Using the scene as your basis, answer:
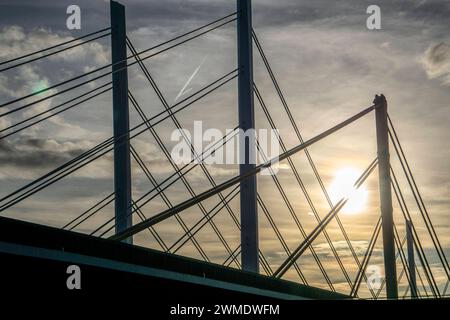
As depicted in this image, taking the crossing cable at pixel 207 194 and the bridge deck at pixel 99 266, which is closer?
the bridge deck at pixel 99 266

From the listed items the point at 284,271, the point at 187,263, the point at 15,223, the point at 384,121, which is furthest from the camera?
the point at 384,121

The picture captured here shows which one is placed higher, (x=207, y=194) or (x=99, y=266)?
(x=207, y=194)

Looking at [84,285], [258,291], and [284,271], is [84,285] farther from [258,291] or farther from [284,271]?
[284,271]

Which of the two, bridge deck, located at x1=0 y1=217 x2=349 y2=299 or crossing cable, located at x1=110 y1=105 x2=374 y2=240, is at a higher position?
crossing cable, located at x1=110 y1=105 x2=374 y2=240

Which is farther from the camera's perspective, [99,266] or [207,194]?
[207,194]

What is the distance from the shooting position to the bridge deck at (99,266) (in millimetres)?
10375

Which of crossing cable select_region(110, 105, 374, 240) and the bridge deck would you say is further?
crossing cable select_region(110, 105, 374, 240)

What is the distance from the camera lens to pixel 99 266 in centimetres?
1121

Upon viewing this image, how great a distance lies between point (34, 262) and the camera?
10.8 metres

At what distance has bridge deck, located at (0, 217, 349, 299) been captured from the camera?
34.0 feet
